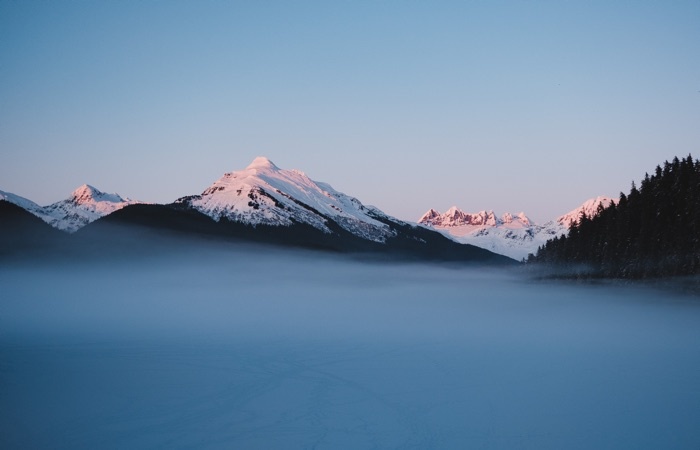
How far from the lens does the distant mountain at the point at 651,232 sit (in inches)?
2672

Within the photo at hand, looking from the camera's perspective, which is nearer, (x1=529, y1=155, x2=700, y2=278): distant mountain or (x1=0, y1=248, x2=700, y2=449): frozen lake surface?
(x1=0, y1=248, x2=700, y2=449): frozen lake surface

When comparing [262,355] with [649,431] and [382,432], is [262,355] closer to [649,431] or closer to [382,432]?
[382,432]

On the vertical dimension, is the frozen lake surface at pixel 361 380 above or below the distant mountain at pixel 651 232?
below

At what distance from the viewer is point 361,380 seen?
31531 millimetres

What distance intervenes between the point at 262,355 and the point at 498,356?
643 inches

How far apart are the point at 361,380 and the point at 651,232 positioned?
5894 centimetres

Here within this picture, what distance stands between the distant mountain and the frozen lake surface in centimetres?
837

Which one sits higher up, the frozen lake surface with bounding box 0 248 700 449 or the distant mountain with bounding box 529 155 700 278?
the distant mountain with bounding box 529 155 700 278

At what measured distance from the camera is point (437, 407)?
26359mm

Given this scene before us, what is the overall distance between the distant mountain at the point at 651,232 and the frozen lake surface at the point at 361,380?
27.5 ft

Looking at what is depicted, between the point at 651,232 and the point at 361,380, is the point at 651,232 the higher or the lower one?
the higher one

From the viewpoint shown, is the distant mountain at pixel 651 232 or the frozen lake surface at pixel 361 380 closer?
the frozen lake surface at pixel 361 380

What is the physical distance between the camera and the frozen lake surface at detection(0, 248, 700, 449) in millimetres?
22766

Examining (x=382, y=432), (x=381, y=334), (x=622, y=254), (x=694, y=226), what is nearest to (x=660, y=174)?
(x=622, y=254)
